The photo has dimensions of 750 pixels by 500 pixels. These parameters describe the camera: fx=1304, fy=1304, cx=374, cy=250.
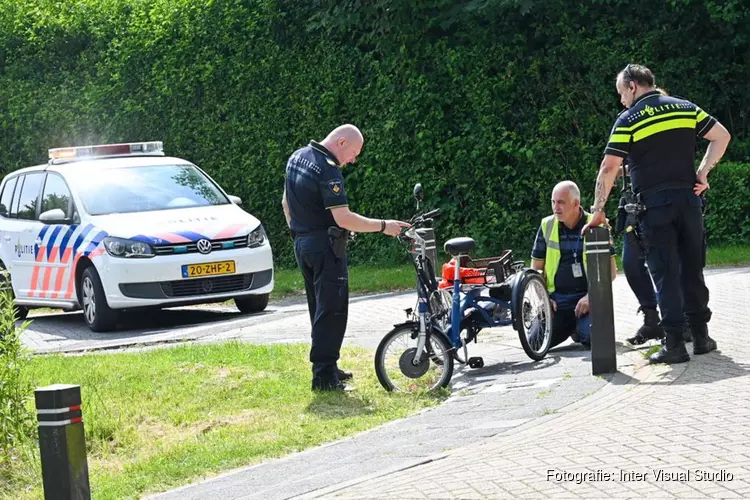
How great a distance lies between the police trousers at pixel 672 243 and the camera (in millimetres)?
8664

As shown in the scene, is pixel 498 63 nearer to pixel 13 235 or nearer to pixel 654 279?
pixel 13 235

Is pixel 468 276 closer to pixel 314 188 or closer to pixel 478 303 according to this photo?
pixel 478 303

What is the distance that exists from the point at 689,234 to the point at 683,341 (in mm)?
718

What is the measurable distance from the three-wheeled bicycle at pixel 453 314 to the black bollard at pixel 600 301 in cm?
81

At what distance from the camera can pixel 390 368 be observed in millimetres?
9125

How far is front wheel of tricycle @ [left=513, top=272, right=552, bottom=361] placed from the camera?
9.54 meters

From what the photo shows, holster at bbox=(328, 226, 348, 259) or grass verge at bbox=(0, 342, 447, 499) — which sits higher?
holster at bbox=(328, 226, 348, 259)

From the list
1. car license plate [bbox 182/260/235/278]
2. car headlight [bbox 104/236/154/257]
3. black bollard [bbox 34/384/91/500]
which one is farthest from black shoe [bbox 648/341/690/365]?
car headlight [bbox 104/236/154/257]

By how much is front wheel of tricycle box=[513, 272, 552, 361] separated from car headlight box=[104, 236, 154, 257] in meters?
5.19

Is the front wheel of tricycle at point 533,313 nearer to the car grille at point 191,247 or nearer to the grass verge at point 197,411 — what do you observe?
the grass verge at point 197,411

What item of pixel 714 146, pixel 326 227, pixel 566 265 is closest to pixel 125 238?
pixel 326 227

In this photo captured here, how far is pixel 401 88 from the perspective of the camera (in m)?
18.4

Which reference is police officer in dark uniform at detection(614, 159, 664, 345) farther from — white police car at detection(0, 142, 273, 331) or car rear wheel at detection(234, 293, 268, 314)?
car rear wheel at detection(234, 293, 268, 314)

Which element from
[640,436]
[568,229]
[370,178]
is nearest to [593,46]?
[370,178]
